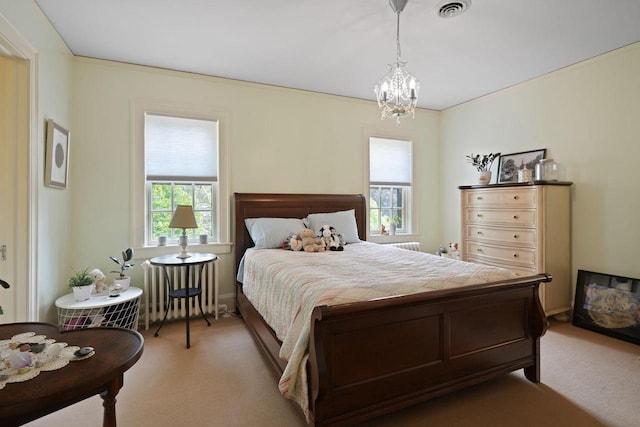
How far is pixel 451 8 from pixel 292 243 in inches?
94.6

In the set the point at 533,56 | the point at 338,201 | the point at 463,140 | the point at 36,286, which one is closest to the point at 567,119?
the point at 533,56

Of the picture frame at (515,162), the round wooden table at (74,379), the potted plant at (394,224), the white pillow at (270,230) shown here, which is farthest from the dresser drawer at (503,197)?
the round wooden table at (74,379)

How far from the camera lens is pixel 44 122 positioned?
2.46m

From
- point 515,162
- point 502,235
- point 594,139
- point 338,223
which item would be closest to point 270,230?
point 338,223

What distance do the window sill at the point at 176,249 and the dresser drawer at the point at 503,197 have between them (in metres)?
3.00

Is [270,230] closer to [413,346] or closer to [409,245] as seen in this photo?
[413,346]

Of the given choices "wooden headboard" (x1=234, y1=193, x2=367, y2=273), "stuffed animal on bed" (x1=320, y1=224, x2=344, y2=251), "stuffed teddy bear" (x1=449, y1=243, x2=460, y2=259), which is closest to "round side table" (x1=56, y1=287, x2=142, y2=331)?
"wooden headboard" (x1=234, y1=193, x2=367, y2=273)

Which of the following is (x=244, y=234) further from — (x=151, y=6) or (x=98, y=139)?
(x=151, y=6)

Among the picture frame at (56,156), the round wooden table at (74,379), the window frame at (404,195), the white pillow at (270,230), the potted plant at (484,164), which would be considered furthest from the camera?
the window frame at (404,195)

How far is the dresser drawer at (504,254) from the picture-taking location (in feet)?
10.7

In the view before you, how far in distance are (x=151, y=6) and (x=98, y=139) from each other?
149 centimetres

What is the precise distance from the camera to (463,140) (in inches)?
181

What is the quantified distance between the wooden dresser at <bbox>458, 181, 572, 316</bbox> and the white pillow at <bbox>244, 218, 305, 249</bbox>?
2215mm

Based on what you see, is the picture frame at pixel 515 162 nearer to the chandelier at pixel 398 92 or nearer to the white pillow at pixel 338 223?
the white pillow at pixel 338 223
